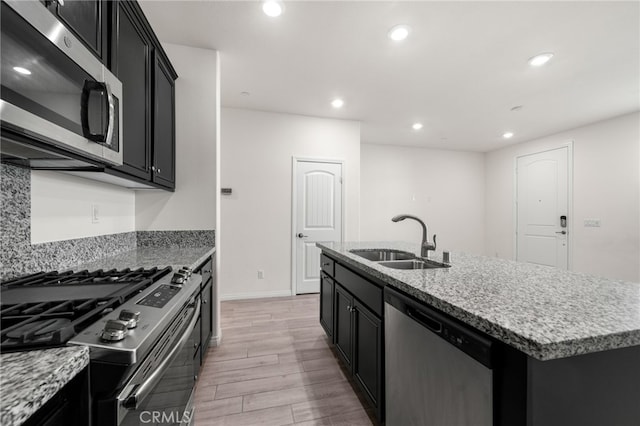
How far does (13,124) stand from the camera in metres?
0.74

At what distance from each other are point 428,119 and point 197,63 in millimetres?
3448

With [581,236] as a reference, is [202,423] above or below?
below

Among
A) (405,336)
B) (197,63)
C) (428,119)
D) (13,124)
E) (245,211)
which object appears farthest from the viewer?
(428,119)

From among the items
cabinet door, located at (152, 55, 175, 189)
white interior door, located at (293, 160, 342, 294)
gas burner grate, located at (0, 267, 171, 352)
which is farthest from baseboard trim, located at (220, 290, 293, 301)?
gas burner grate, located at (0, 267, 171, 352)

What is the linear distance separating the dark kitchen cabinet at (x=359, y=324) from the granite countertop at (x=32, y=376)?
3.95 ft

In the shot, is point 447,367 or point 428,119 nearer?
point 447,367

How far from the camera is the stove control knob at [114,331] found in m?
A: 0.67

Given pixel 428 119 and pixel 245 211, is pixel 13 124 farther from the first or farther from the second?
pixel 428 119

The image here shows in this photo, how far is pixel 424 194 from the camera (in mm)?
5938

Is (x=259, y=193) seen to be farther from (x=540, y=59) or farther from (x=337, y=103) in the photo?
(x=540, y=59)

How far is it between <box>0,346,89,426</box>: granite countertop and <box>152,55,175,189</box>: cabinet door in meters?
1.54

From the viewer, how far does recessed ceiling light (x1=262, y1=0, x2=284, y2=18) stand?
1891mm

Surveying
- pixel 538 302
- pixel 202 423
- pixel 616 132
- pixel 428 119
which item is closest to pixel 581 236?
pixel 616 132

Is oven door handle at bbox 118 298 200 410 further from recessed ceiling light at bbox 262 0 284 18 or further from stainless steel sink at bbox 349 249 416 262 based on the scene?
recessed ceiling light at bbox 262 0 284 18
